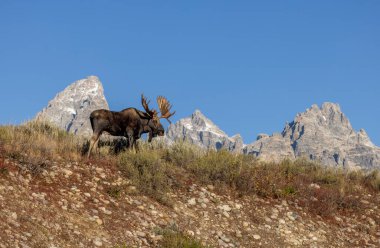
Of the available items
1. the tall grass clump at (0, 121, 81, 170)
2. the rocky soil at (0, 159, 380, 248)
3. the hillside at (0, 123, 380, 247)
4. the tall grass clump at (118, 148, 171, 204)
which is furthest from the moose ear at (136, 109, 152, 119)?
the rocky soil at (0, 159, 380, 248)

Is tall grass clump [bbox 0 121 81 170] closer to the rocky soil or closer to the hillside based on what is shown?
the hillside

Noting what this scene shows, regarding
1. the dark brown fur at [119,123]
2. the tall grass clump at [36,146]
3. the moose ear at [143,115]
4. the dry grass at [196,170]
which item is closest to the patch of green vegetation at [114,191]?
the dry grass at [196,170]

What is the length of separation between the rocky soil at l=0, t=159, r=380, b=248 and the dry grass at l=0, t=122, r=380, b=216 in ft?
0.97

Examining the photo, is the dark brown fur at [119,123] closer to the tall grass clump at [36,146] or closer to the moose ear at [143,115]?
the moose ear at [143,115]

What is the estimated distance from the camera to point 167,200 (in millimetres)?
13445

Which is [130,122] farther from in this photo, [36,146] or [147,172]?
[36,146]

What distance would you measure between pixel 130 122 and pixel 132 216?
183 inches

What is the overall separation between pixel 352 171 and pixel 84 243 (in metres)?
12.4

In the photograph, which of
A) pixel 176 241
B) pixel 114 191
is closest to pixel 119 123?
pixel 114 191

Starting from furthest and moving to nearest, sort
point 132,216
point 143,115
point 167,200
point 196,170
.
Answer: point 143,115, point 196,170, point 167,200, point 132,216

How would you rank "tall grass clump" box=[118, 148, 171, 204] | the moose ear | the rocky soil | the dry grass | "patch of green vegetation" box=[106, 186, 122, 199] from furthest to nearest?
the moose ear, the dry grass, "tall grass clump" box=[118, 148, 171, 204], "patch of green vegetation" box=[106, 186, 122, 199], the rocky soil

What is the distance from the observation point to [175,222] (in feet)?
41.1

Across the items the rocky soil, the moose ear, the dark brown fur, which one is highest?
the moose ear

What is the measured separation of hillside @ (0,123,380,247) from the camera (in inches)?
436
